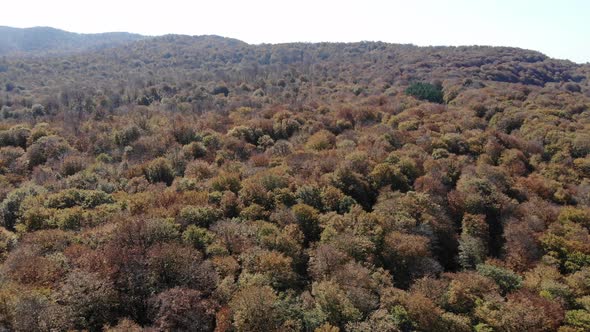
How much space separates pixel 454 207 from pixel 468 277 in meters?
21.6

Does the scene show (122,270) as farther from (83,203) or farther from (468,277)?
(468,277)

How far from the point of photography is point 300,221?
53.1 m

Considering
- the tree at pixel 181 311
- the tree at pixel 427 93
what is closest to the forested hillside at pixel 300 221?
the tree at pixel 181 311

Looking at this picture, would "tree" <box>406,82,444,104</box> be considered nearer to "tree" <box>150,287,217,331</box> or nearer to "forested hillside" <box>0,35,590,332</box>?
"forested hillside" <box>0,35,590,332</box>

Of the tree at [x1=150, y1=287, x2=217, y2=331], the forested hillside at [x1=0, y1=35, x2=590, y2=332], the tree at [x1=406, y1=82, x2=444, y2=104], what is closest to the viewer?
the tree at [x1=150, y1=287, x2=217, y2=331]

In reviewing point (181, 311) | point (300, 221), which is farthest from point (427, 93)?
point (181, 311)

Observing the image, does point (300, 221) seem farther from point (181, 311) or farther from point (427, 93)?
point (427, 93)

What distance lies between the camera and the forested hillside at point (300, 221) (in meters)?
35.1

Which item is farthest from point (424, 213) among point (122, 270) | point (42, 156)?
point (42, 156)

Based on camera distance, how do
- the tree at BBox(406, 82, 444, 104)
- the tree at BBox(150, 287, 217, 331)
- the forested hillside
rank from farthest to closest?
the tree at BBox(406, 82, 444, 104)
the forested hillside
the tree at BBox(150, 287, 217, 331)

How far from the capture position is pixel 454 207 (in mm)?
64562

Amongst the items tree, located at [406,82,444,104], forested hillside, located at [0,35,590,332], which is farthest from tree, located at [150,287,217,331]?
tree, located at [406,82,444,104]

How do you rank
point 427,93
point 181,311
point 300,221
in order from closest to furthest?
1. point 181,311
2. point 300,221
3. point 427,93

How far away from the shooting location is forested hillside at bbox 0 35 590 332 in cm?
3509
